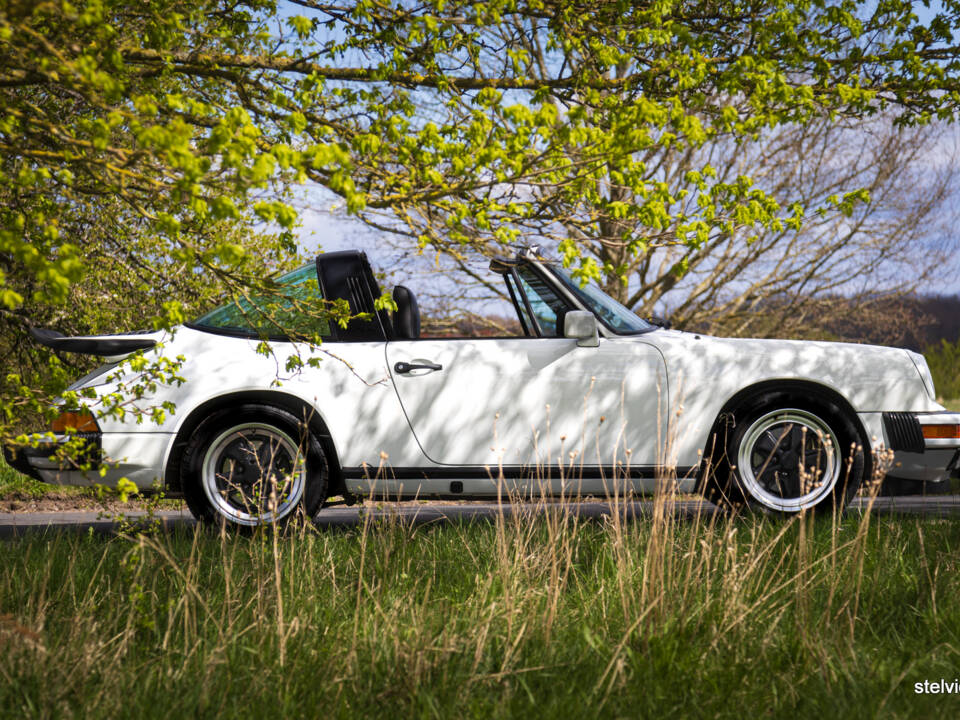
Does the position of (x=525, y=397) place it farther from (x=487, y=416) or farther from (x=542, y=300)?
(x=542, y=300)

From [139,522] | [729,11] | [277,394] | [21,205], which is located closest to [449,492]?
A: [277,394]

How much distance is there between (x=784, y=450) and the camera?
18.4ft

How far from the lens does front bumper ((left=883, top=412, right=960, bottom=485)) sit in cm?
557

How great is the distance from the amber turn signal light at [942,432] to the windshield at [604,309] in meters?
1.80

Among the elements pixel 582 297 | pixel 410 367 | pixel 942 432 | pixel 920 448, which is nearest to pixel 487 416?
pixel 410 367

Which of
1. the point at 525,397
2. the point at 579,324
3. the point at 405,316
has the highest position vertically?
the point at 405,316

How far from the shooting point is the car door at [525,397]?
17.9 feet

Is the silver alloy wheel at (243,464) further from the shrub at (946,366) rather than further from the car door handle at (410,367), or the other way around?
the shrub at (946,366)

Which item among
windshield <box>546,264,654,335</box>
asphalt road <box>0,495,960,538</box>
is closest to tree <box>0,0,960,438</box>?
windshield <box>546,264,654,335</box>

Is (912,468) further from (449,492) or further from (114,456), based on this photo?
(114,456)

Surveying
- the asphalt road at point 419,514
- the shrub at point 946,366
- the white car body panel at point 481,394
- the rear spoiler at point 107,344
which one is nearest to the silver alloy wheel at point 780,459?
the white car body panel at point 481,394

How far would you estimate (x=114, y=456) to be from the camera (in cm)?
541

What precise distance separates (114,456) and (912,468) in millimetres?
4857

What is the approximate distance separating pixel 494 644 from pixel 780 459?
2.96 metres
